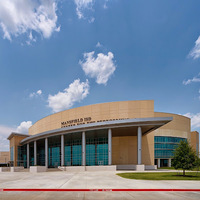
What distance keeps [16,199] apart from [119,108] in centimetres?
3450

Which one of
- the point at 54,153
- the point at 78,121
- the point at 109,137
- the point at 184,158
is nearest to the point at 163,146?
the point at 109,137

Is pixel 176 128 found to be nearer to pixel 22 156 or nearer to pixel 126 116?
pixel 126 116

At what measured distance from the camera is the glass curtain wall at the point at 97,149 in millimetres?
39219

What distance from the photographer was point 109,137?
1283 inches

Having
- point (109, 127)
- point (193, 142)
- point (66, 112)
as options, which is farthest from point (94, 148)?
point (193, 142)

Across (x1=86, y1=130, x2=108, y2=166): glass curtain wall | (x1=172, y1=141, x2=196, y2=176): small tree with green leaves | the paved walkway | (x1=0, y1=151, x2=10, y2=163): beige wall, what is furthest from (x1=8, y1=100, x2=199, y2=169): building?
→ (x1=0, y1=151, x2=10, y2=163): beige wall

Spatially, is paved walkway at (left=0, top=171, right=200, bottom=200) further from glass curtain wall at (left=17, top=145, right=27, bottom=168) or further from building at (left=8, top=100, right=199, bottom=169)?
glass curtain wall at (left=17, top=145, right=27, bottom=168)

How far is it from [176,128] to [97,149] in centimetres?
2804

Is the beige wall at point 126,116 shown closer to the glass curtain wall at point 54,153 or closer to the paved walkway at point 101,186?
the glass curtain wall at point 54,153

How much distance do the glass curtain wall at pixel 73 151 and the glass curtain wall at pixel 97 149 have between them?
8.10 feet

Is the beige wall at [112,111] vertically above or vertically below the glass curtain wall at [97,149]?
above

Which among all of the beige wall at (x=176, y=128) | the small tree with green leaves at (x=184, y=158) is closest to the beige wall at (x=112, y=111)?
the beige wall at (x=176, y=128)

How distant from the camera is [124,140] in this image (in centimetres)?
4175

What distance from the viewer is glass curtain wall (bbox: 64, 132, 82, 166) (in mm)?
41844
